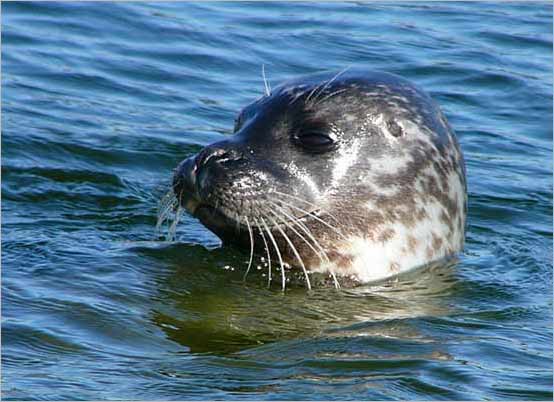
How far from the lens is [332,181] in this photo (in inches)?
295

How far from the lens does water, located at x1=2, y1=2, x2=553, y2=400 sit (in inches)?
239

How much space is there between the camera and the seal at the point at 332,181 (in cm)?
729

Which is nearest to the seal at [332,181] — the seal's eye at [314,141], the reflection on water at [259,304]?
the seal's eye at [314,141]

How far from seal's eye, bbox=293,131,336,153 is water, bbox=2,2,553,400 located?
2.16 feet

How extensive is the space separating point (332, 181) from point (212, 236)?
4.24ft

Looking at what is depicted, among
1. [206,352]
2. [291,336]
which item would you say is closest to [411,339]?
[291,336]

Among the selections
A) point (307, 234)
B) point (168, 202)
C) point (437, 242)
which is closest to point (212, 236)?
point (168, 202)

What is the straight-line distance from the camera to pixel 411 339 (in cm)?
667

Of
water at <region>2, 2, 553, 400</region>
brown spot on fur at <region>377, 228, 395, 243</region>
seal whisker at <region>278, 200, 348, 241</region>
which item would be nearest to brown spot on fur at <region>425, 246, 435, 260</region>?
water at <region>2, 2, 553, 400</region>

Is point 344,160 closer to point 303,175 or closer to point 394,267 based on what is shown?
point 303,175

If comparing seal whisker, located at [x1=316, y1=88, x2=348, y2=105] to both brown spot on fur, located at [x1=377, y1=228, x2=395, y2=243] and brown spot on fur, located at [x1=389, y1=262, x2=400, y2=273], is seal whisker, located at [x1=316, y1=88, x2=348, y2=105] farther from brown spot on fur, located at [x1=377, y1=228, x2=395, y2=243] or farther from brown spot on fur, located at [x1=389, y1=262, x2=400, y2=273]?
brown spot on fur, located at [x1=389, y1=262, x2=400, y2=273]

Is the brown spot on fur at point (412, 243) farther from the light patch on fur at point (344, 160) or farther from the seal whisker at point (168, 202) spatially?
the seal whisker at point (168, 202)

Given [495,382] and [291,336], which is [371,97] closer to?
[291,336]

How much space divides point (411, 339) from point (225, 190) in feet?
3.86
